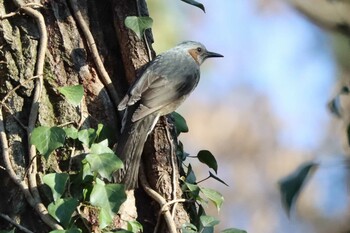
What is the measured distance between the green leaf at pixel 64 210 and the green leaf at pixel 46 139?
0.19 meters

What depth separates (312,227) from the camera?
14.5 m

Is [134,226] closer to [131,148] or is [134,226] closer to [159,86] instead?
[131,148]

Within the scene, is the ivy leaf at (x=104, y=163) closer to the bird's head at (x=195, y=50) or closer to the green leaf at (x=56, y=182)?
the green leaf at (x=56, y=182)

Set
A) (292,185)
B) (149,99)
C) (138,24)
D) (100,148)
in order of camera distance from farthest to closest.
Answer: (149,99)
(138,24)
(100,148)
(292,185)

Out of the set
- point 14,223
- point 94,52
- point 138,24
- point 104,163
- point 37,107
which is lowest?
point 14,223

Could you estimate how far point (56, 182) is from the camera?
3.58m

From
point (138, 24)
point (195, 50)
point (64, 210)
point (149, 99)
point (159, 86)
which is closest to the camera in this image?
point (64, 210)

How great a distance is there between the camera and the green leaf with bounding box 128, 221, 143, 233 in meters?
3.73

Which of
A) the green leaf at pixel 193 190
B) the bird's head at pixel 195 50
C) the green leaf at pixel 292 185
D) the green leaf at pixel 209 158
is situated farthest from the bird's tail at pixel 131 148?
the green leaf at pixel 292 185

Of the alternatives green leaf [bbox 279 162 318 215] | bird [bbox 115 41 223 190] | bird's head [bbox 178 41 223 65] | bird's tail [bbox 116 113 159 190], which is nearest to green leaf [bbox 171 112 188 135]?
bird [bbox 115 41 223 190]

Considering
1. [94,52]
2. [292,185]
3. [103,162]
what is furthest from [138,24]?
[292,185]

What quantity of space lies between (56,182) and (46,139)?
0.17m

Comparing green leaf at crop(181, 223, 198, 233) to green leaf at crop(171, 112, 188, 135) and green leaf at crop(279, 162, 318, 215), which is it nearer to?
green leaf at crop(171, 112, 188, 135)

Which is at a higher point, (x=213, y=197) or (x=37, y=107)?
(x=37, y=107)
